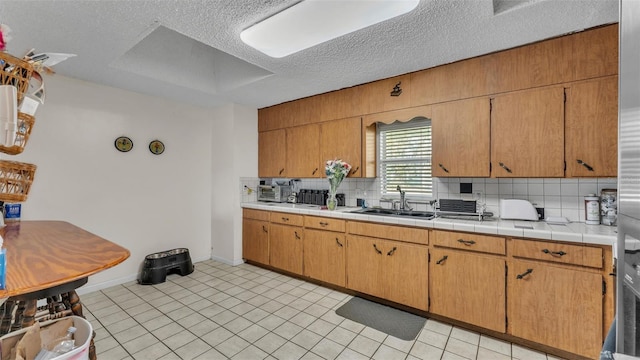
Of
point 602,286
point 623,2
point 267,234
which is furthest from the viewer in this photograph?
point 267,234

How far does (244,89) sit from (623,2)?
328 cm

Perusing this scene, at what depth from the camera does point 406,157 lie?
330 cm

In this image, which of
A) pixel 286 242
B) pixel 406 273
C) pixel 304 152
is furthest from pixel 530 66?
pixel 286 242

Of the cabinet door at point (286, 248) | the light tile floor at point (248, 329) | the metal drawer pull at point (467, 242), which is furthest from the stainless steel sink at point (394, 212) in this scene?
the light tile floor at point (248, 329)

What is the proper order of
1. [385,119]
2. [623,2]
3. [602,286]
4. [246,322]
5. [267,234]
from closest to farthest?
[623,2] < [602,286] < [246,322] < [385,119] < [267,234]

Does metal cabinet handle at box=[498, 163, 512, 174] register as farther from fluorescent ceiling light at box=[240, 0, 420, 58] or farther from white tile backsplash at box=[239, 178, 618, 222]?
fluorescent ceiling light at box=[240, 0, 420, 58]

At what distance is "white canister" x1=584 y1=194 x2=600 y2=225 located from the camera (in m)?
2.21

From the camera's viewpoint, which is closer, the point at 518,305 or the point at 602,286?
the point at 602,286

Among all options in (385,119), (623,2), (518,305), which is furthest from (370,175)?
(623,2)

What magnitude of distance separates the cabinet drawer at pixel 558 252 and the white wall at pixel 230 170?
340 cm

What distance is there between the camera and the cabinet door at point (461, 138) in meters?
2.52

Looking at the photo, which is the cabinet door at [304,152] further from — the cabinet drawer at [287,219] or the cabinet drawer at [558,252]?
the cabinet drawer at [558,252]

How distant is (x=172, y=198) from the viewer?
3.90 meters

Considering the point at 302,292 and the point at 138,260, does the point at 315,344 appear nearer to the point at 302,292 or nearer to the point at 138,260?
the point at 302,292
